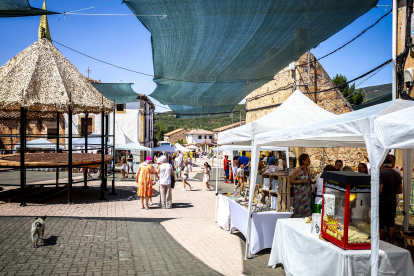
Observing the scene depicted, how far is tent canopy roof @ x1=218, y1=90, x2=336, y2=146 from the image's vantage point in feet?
21.7

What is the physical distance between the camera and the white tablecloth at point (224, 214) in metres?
7.57

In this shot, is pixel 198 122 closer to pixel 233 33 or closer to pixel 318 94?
pixel 318 94

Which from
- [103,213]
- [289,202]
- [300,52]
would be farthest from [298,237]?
[103,213]

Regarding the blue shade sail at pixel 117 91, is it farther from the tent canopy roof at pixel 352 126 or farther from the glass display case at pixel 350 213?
the glass display case at pixel 350 213

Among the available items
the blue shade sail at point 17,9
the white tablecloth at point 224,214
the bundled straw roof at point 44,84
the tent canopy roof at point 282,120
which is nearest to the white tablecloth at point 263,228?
the white tablecloth at point 224,214

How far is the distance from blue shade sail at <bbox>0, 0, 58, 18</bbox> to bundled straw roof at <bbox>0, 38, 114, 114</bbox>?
205 inches

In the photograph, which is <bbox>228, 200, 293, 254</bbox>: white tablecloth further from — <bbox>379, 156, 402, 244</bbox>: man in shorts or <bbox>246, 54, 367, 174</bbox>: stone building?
<bbox>246, 54, 367, 174</bbox>: stone building

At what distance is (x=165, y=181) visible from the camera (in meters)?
10.1

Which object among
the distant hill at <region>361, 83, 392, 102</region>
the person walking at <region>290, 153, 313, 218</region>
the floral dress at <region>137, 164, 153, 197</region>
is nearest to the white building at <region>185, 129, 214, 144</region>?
the distant hill at <region>361, 83, 392, 102</region>

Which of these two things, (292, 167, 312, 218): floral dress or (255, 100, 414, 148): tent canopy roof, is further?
(292, 167, 312, 218): floral dress

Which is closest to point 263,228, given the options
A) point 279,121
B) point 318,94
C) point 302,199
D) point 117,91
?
point 302,199

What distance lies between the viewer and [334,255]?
3.80 meters

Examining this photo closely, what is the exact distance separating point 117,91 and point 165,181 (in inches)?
172

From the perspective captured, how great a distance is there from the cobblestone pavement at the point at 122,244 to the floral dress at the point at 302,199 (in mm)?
1016
